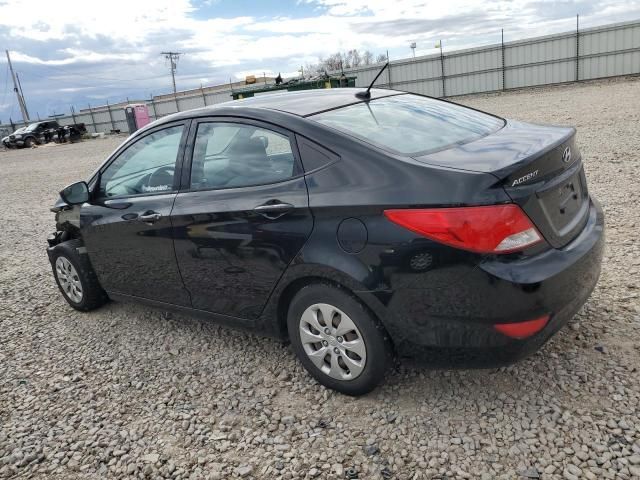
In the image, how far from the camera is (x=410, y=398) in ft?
9.29

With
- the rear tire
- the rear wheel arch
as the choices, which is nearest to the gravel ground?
the rear tire

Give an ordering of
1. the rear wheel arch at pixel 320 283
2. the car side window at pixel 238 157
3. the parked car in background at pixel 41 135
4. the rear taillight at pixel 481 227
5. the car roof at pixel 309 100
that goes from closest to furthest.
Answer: the rear taillight at pixel 481 227
the rear wheel arch at pixel 320 283
the car side window at pixel 238 157
the car roof at pixel 309 100
the parked car in background at pixel 41 135

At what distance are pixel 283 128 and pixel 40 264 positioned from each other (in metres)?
4.65

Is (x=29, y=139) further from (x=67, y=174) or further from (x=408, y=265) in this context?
(x=408, y=265)

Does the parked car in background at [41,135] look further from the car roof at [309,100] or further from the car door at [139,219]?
the car roof at [309,100]

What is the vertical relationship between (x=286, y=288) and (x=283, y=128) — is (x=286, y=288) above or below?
below

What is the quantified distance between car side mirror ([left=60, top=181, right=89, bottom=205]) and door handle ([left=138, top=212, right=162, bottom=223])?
0.75 meters

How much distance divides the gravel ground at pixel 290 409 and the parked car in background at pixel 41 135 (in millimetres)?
33112

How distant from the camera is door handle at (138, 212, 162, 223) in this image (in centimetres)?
340

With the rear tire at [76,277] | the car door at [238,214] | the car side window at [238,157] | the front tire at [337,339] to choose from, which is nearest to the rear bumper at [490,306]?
the front tire at [337,339]

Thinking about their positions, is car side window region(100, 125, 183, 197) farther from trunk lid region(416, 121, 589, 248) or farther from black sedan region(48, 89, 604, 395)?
trunk lid region(416, 121, 589, 248)

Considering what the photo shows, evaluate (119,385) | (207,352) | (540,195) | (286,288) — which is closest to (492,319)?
(540,195)

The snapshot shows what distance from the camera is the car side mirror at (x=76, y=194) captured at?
13.0 feet

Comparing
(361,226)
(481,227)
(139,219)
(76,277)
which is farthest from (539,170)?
(76,277)
